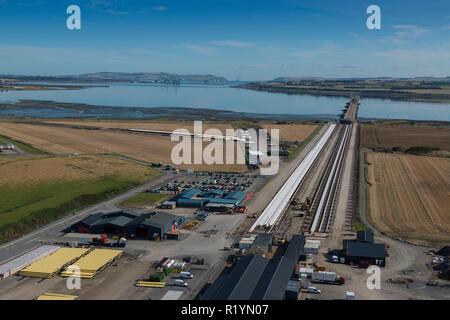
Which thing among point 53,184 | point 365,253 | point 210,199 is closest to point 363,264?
point 365,253

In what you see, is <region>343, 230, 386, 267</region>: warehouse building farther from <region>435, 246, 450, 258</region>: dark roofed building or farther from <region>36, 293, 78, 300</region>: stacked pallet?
<region>36, 293, 78, 300</region>: stacked pallet

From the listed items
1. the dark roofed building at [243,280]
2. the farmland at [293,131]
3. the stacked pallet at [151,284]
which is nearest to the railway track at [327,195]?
the dark roofed building at [243,280]

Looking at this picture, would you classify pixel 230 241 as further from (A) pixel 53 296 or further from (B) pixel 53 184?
(B) pixel 53 184

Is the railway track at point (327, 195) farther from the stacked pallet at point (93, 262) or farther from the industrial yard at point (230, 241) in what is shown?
the stacked pallet at point (93, 262)
